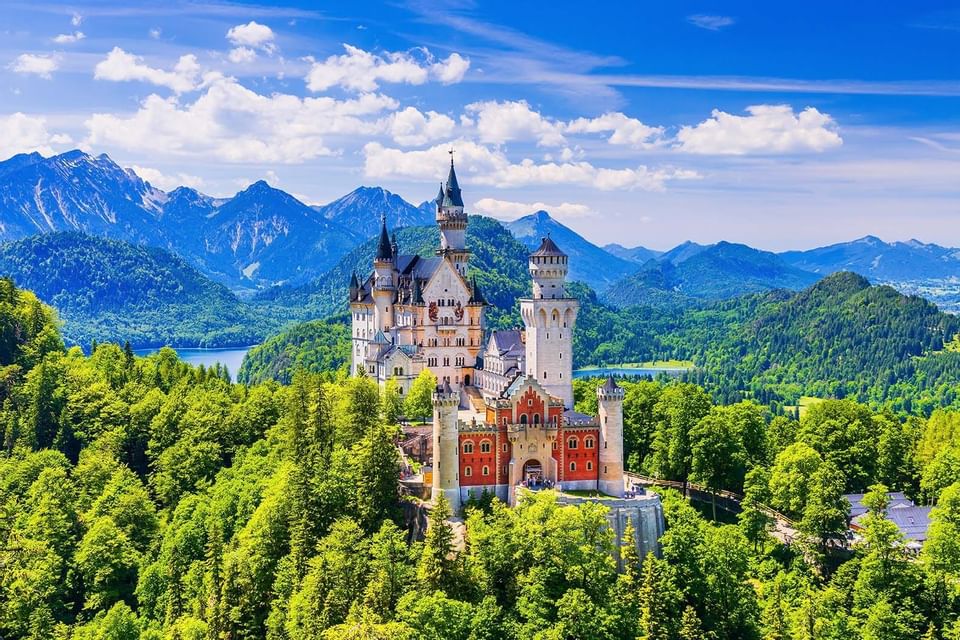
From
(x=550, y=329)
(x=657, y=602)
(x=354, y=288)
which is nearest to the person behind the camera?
(x=657, y=602)

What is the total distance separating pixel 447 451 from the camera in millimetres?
64500

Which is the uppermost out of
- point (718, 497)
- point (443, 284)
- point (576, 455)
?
point (443, 284)

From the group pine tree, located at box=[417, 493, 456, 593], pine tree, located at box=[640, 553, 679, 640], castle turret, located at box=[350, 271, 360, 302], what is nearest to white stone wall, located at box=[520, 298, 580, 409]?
pine tree, located at box=[640, 553, 679, 640]

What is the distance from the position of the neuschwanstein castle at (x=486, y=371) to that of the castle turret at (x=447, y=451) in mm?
67

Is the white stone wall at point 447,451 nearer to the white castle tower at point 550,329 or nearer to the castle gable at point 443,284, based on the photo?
the white castle tower at point 550,329

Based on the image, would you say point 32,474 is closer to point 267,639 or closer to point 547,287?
point 267,639

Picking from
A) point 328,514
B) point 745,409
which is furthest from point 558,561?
point 745,409

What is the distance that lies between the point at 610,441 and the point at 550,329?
12.6 m

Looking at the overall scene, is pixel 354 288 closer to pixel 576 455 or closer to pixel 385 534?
pixel 576 455

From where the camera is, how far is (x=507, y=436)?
6594cm

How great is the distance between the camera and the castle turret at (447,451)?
64312 millimetres

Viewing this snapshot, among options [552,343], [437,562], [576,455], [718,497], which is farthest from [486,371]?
[437,562]

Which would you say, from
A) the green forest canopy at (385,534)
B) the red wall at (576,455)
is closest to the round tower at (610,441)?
the red wall at (576,455)

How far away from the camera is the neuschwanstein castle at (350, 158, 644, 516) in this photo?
65.6 metres
